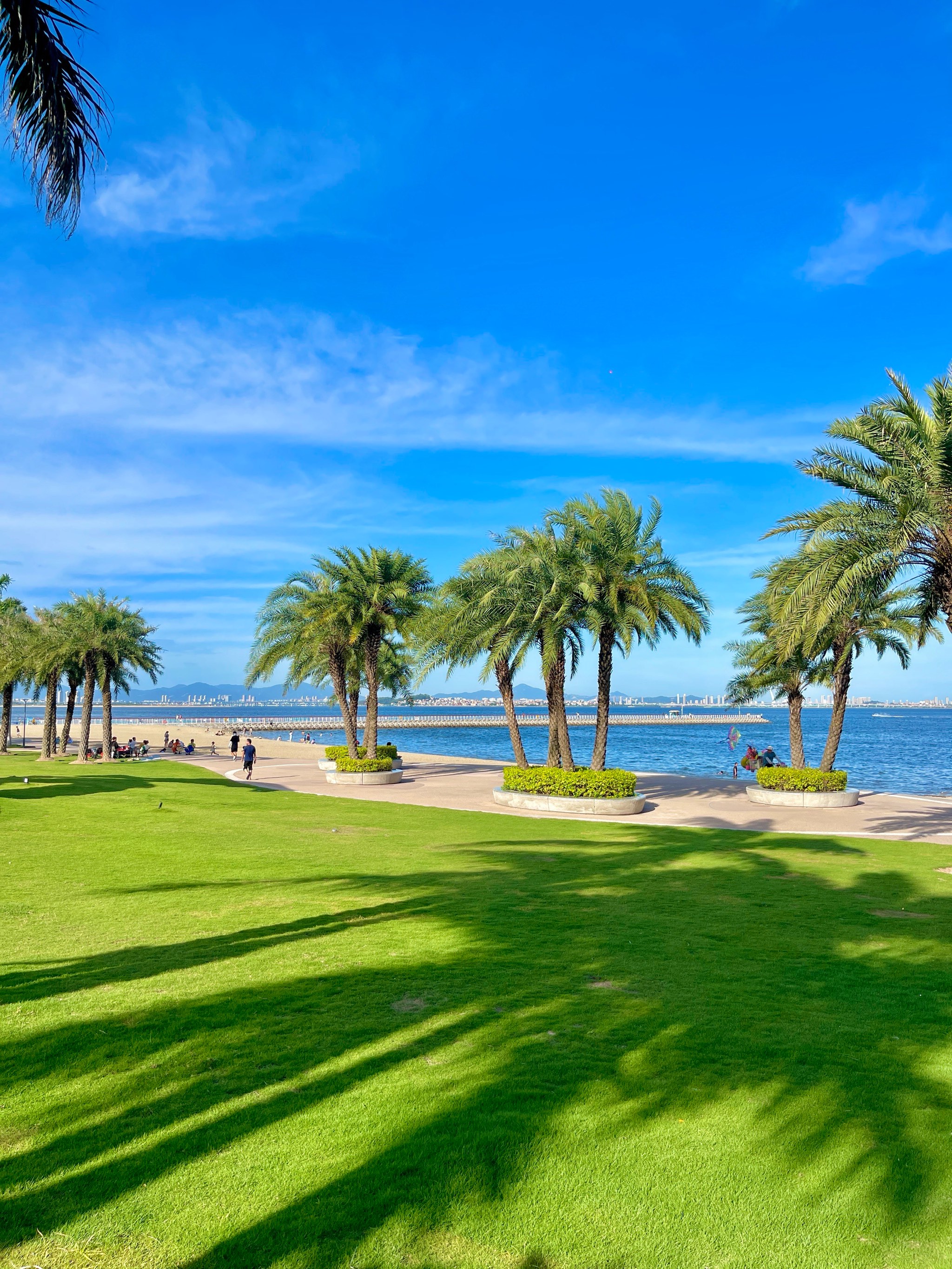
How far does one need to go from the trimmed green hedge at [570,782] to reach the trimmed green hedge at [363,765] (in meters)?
7.58

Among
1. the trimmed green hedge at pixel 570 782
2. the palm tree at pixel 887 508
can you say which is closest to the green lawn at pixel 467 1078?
the palm tree at pixel 887 508

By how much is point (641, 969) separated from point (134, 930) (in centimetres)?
499

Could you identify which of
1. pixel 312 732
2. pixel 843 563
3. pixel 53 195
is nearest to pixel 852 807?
pixel 843 563

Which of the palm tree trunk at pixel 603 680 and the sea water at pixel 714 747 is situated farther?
the sea water at pixel 714 747

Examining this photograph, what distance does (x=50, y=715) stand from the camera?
3753 centimetres

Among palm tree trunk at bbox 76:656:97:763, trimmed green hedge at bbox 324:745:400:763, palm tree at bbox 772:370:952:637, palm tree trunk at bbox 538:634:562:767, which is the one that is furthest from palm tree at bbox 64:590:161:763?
palm tree at bbox 772:370:952:637

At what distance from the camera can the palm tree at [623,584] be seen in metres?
22.7

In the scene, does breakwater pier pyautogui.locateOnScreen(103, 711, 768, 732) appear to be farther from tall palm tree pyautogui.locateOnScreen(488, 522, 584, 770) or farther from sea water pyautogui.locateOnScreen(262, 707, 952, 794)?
tall palm tree pyautogui.locateOnScreen(488, 522, 584, 770)

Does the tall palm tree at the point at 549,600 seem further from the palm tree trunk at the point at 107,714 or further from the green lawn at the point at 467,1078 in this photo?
the palm tree trunk at the point at 107,714

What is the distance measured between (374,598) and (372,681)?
3.33 meters

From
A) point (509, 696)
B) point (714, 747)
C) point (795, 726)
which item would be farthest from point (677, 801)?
point (714, 747)

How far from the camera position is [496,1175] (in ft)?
12.5

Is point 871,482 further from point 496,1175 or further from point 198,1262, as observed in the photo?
point 198,1262

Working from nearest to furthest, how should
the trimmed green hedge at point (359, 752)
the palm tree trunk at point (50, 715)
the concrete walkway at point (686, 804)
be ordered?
the concrete walkway at point (686, 804), the trimmed green hedge at point (359, 752), the palm tree trunk at point (50, 715)
